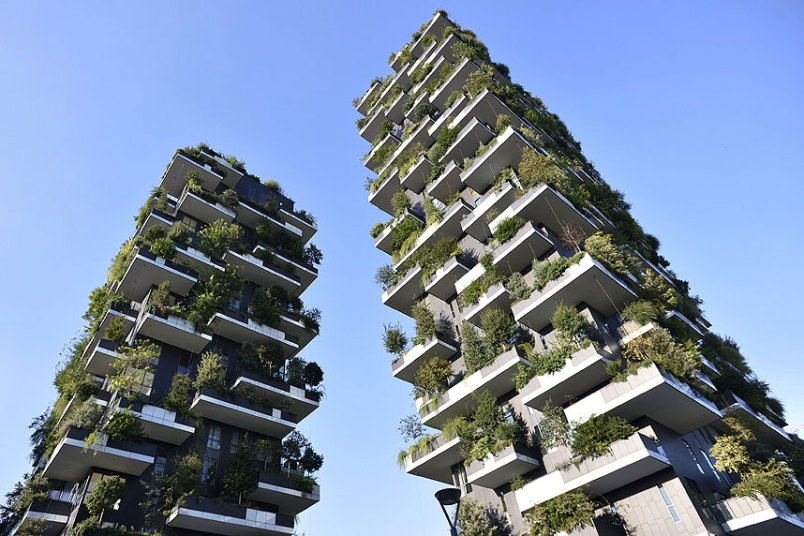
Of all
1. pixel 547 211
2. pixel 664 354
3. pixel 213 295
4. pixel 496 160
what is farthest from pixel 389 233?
pixel 664 354

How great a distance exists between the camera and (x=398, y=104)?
45375mm

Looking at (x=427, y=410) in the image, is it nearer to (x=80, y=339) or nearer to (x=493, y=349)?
(x=493, y=349)

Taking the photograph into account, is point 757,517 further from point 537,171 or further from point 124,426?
point 124,426

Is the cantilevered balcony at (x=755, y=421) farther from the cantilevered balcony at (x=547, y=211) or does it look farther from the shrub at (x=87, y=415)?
the shrub at (x=87, y=415)

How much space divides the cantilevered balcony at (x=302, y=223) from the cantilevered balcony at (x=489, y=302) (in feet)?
69.9

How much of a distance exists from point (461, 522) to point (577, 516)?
5.39 meters

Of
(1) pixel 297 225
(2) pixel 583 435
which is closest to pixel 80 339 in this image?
(1) pixel 297 225

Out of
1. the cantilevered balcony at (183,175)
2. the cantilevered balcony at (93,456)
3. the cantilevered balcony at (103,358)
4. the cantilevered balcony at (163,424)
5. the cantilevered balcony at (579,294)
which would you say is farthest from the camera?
the cantilevered balcony at (183,175)

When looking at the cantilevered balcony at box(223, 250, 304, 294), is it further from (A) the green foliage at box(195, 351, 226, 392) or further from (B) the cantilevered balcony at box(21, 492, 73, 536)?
(B) the cantilevered balcony at box(21, 492, 73, 536)

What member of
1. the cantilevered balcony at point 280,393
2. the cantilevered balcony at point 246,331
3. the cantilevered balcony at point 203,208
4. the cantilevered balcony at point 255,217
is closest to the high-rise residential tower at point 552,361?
the cantilevered balcony at point 280,393

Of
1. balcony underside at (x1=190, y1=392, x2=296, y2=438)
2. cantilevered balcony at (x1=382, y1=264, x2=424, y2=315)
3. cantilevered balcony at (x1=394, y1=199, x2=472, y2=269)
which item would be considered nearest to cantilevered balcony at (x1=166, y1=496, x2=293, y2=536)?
balcony underside at (x1=190, y1=392, x2=296, y2=438)

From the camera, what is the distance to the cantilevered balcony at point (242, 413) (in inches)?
1059

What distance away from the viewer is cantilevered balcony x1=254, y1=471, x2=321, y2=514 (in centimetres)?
2634

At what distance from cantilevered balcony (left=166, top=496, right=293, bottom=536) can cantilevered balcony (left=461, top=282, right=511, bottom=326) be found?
48.6 ft
